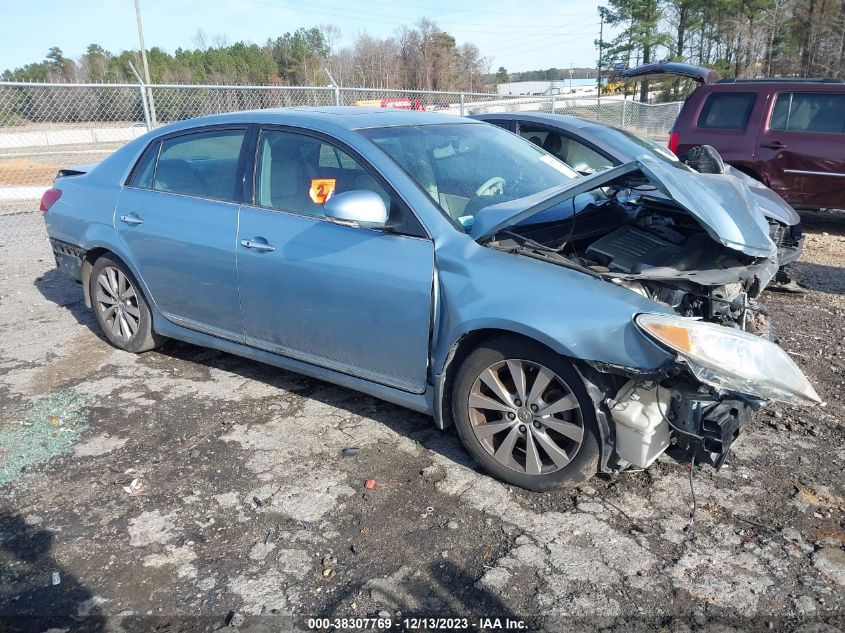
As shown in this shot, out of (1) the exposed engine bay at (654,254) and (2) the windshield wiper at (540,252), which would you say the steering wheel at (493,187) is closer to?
(1) the exposed engine bay at (654,254)

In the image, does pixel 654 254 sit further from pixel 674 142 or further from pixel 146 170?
pixel 674 142

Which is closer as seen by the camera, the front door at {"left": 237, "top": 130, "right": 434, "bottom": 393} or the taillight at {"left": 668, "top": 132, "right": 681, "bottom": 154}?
the front door at {"left": 237, "top": 130, "right": 434, "bottom": 393}

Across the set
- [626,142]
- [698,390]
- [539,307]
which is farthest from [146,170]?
[626,142]

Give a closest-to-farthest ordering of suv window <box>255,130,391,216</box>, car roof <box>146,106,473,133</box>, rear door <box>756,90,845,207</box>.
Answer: suv window <box>255,130,391,216</box>, car roof <box>146,106,473,133</box>, rear door <box>756,90,845,207</box>

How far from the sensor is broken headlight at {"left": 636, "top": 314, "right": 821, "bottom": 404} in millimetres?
2617

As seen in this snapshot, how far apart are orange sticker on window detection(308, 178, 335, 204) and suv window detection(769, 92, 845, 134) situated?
6867 millimetres

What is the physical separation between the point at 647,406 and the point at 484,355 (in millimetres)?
739

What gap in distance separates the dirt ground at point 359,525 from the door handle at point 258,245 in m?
0.99

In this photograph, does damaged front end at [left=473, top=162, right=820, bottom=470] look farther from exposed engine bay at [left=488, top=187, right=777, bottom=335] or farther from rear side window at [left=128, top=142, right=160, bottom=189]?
rear side window at [left=128, top=142, right=160, bottom=189]

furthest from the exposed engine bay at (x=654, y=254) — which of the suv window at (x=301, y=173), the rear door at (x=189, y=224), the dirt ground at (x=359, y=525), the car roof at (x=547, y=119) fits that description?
the car roof at (x=547, y=119)

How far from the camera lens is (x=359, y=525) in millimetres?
2986

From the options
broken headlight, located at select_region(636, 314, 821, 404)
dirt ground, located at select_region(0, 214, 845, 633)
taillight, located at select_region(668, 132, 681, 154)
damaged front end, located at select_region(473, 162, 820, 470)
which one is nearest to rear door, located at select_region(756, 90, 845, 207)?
taillight, located at select_region(668, 132, 681, 154)

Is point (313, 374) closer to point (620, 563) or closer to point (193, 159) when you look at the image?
point (193, 159)

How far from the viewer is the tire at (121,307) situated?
482 centimetres
